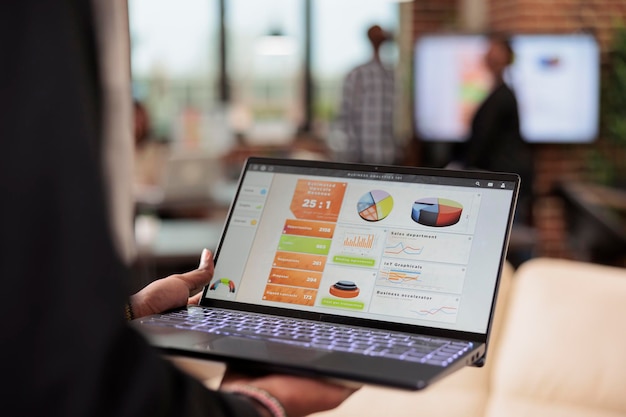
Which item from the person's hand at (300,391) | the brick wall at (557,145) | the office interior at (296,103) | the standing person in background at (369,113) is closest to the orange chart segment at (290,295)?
the person's hand at (300,391)

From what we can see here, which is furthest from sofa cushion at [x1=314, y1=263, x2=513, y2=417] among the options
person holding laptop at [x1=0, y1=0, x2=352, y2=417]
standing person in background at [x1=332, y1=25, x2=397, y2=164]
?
standing person in background at [x1=332, y1=25, x2=397, y2=164]

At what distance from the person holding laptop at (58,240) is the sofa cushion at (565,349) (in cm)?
191

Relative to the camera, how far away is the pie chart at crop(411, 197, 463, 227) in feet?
3.89

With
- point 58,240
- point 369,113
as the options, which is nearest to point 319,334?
point 58,240

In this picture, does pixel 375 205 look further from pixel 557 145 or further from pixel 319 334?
pixel 557 145

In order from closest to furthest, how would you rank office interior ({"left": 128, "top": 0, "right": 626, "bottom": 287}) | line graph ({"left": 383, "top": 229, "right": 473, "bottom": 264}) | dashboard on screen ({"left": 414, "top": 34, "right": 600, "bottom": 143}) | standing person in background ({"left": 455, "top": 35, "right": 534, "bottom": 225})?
line graph ({"left": 383, "top": 229, "right": 473, "bottom": 264}) → standing person in background ({"left": 455, "top": 35, "right": 534, "bottom": 225}) → office interior ({"left": 128, "top": 0, "right": 626, "bottom": 287}) → dashboard on screen ({"left": 414, "top": 34, "right": 600, "bottom": 143})

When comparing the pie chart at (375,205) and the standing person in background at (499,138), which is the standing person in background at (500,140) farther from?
the pie chart at (375,205)

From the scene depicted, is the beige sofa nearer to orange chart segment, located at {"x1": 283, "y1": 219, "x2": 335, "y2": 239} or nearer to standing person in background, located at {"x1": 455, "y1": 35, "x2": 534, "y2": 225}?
orange chart segment, located at {"x1": 283, "y1": 219, "x2": 335, "y2": 239}

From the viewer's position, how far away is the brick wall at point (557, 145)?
250 inches

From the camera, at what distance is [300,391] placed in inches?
34.9

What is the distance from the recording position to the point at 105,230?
64cm

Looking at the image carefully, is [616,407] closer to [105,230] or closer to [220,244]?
[220,244]

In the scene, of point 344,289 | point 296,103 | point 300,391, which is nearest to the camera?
point 300,391

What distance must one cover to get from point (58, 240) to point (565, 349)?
6.65 ft
